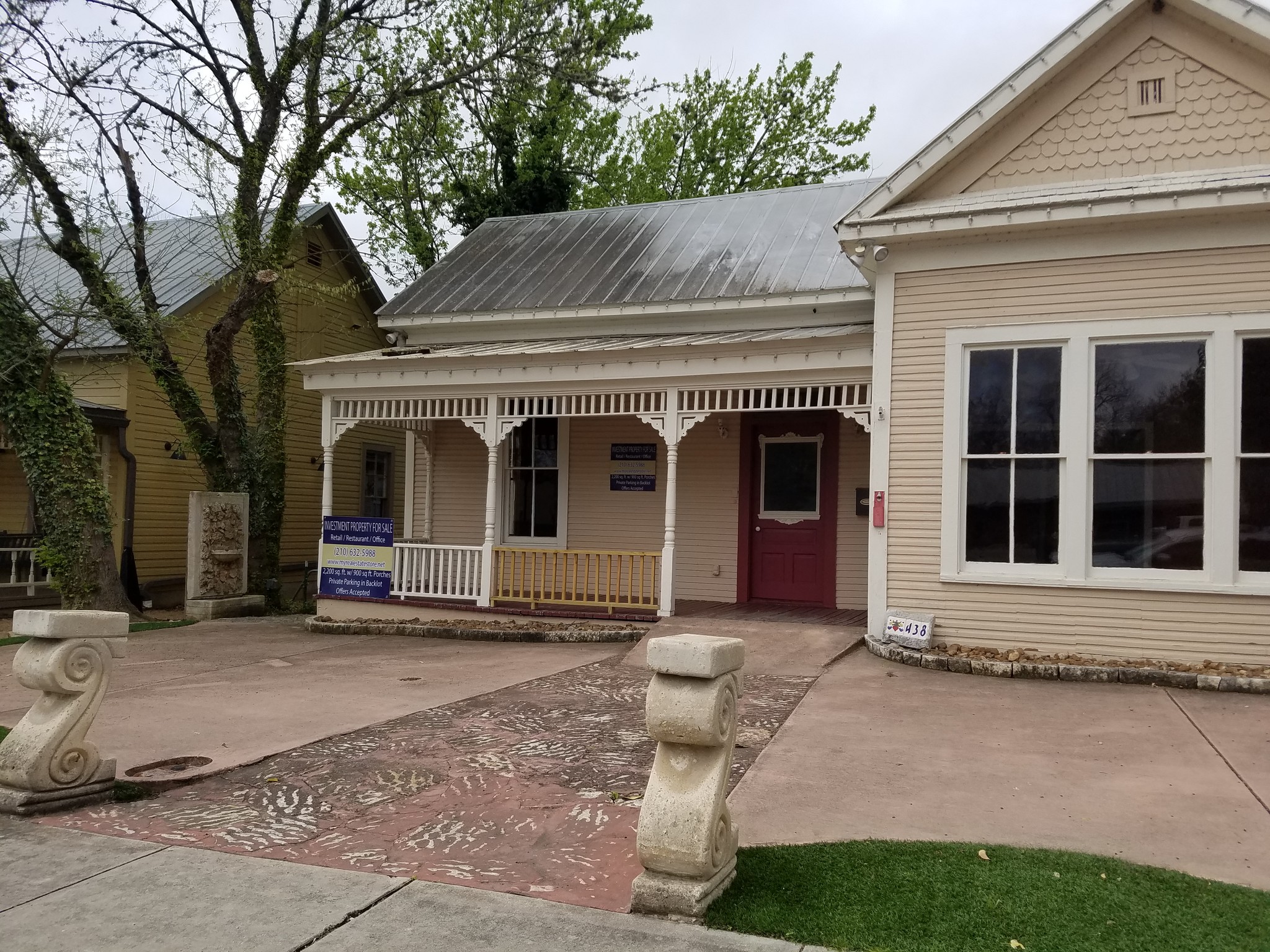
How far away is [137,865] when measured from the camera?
4.25m

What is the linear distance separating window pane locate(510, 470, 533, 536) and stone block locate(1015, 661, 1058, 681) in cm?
736

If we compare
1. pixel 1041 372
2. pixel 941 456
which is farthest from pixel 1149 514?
pixel 941 456

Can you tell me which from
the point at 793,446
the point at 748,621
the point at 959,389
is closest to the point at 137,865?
the point at 748,621

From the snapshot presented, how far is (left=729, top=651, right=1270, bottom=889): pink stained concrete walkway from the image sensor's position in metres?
4.57

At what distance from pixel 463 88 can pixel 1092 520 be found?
12.8 metres

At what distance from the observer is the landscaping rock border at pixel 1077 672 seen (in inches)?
305

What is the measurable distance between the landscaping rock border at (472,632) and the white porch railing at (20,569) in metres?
5.26

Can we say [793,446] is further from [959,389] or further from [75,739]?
[75,739]

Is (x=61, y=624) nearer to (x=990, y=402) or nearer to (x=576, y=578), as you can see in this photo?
(x=576, y=578)

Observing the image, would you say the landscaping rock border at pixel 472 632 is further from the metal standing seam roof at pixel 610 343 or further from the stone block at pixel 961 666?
the stone block at pixel 961 666

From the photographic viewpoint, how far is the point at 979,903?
3725mm

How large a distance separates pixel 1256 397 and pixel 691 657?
6905 mm

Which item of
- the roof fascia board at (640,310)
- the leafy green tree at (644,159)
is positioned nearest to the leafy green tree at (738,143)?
the leafy green tree at (644,159)

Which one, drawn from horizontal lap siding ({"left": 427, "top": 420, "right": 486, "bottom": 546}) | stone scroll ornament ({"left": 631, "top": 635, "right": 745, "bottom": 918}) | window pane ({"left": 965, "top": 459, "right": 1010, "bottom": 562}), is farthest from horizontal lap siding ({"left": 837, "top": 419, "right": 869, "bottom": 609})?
stone scroll ornament ({"left": 631, "top": 635, "right": 745, "bottom": 918})
